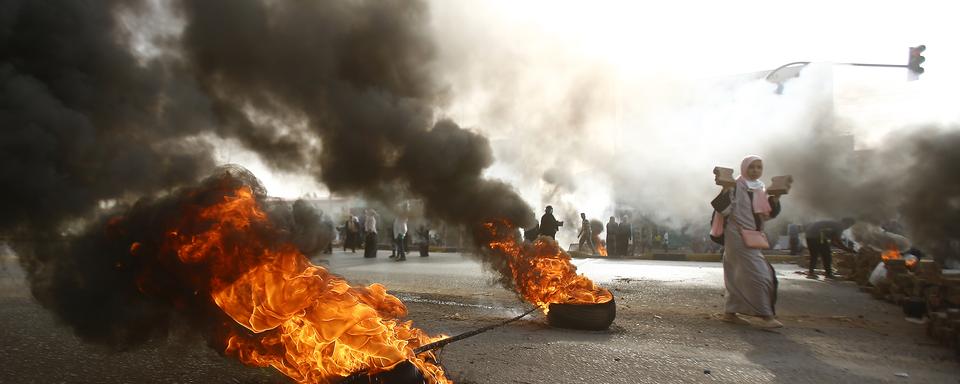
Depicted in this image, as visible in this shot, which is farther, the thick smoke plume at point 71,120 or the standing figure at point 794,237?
the standing figure at point 794,237

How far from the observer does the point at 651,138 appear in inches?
463

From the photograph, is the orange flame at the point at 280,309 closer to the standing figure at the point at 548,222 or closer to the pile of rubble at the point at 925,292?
the pile of rubble at the point at 925,292

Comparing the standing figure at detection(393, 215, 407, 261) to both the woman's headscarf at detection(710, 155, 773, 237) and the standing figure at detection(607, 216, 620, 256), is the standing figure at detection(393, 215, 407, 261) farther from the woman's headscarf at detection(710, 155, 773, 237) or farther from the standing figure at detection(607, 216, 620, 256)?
the woman's headscarf at detection(710, 155, 773, 237)

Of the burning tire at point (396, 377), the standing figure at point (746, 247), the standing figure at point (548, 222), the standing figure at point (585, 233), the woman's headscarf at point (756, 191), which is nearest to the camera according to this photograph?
the burning tire at point (396, 377)

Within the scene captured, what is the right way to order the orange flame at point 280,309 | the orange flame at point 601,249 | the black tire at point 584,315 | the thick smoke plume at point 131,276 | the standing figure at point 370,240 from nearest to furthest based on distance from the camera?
the orange flame at point 280,309 → the thick smoke plume at point 131,276 → the black tire at point 584,315 → the standing figure at point 370,240 → the orange flame at point 601,249

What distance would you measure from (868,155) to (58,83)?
9.73 metres

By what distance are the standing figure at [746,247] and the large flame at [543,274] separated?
5.11 feet

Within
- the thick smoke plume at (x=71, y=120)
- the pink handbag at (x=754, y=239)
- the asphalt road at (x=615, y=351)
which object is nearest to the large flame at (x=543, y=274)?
the asphalt road at (x=615, y=351)

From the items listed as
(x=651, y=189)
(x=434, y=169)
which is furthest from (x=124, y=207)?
(x=651, y=189)

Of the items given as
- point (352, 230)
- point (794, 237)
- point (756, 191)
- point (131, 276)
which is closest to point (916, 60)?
point (756, 191)

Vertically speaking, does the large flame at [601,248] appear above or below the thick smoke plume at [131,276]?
below

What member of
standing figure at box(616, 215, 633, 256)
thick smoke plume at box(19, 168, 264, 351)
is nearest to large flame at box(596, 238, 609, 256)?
standing figure at box(616, 215, 633, 256)

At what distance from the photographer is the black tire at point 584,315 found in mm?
4871

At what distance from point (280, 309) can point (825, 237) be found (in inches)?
417
